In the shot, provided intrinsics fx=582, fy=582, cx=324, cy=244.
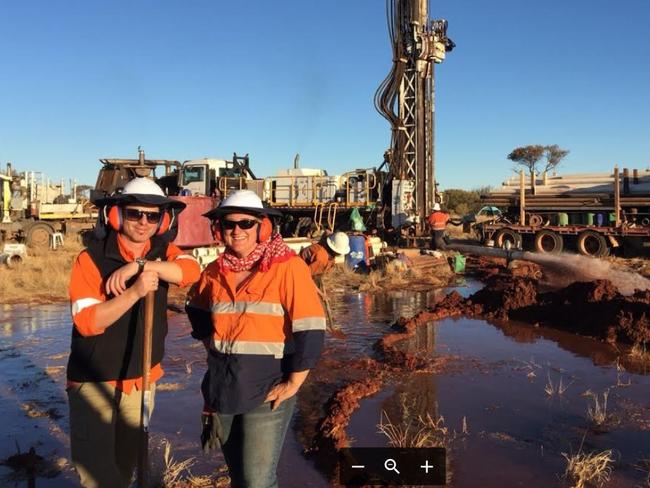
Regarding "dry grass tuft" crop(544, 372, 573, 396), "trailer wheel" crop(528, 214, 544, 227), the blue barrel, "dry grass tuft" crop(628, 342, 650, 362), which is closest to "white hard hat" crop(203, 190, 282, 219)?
"dry grass tuft" crop(544, 372, 573, 396)

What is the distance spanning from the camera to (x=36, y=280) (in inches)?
532

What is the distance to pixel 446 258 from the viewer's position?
16922mm

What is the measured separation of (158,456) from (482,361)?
14.2 feet

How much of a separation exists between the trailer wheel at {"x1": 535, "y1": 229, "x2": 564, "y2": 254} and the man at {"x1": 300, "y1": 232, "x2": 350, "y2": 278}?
13706 mm

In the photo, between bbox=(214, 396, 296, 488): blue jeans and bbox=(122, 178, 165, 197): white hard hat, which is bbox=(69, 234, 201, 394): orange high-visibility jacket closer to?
bbox=(122, 178, 165, 197): white hard hat

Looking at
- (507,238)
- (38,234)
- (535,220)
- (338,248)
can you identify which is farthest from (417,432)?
(38,234)

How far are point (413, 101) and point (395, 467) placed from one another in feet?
64.3

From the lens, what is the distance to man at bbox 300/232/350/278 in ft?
25.4

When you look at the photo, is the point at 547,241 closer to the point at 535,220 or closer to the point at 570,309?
the point at 535,220

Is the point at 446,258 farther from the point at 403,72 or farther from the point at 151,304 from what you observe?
the point at 151,304

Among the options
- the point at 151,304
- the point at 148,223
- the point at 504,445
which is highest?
the point at 148,223

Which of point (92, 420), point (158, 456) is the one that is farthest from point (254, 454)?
point (158, 456)

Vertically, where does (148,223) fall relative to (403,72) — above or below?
below

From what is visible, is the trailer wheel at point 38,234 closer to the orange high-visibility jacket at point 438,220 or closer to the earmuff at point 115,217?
the orange high-visibility jacket at point 438,220
